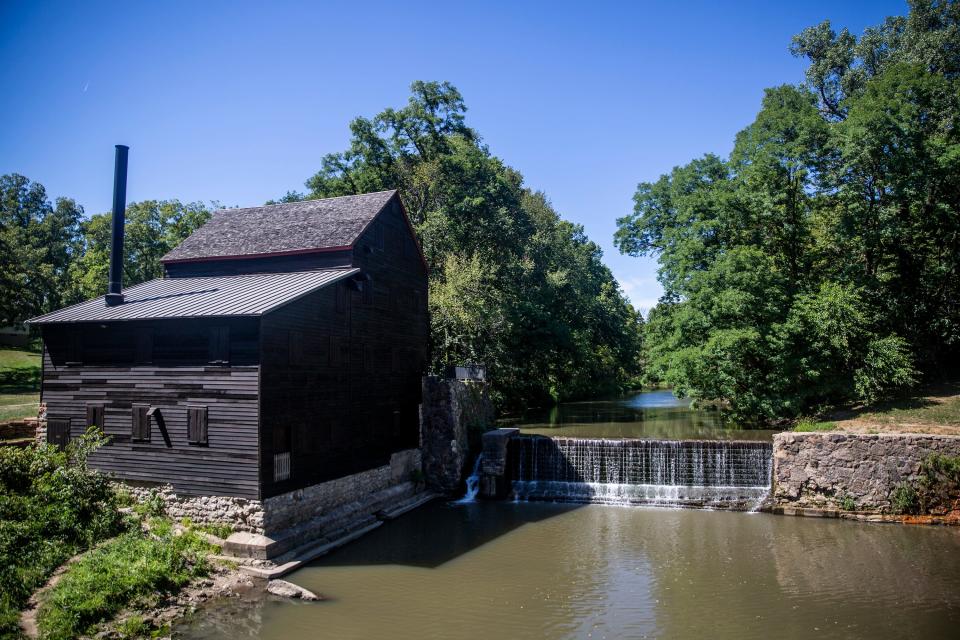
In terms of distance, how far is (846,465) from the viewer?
2033 centimetres

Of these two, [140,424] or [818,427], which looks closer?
[140,424]

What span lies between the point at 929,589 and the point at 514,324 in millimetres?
27803

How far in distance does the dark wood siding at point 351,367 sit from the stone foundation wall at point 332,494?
265 mm

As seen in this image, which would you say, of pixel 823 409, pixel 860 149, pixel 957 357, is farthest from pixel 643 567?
pixel 957 357

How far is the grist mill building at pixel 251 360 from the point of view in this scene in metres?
16.3

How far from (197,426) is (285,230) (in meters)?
8.80

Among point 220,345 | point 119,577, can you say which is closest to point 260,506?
point 119,577

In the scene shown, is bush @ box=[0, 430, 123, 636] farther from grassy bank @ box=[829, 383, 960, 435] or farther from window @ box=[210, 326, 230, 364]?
grassy bank @ box=[829, 383, 960, 435]

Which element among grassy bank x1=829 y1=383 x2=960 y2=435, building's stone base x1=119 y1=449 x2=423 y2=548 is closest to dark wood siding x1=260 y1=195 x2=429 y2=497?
building's stone base x1=119 y1=449 x2=423 y2=548

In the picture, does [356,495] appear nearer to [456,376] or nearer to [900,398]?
[456,376]

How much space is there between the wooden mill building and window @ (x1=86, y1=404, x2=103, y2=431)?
34 mm

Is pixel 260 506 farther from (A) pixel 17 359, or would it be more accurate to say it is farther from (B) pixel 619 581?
(A) pixel 17 359

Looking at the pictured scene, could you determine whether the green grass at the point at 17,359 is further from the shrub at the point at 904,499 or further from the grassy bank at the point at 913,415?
the shrub at the point at 904,499

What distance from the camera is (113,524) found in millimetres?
15773
